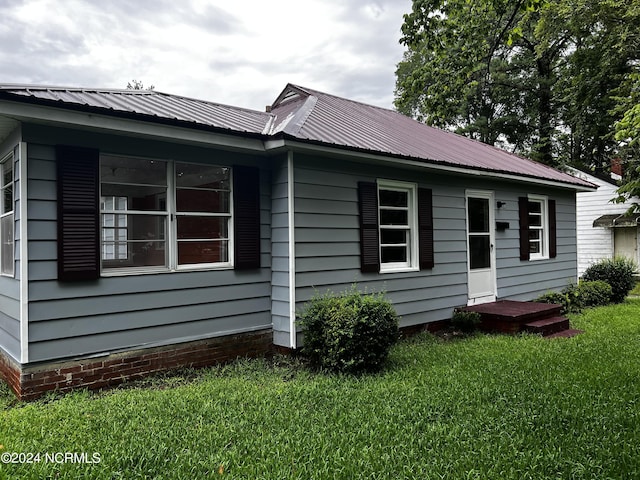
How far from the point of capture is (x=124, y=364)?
4.57 meters

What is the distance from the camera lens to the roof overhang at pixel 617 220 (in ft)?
47.3

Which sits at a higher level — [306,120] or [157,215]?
[306,120]

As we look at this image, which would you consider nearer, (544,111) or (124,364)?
(124,364)

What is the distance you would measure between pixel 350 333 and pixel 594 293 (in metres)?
7.95

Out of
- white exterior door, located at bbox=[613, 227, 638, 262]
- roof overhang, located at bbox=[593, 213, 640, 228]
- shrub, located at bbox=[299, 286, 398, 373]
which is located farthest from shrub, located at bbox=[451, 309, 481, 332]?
white exterior door, located at bbox=[613, 227, 638, 262]

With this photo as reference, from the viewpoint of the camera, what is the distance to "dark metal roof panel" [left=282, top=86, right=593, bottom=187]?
6090mm

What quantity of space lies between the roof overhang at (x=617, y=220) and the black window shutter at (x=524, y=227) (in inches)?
297

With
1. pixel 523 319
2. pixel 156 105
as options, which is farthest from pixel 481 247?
pixel 156 105

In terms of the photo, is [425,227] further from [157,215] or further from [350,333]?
[157,215]

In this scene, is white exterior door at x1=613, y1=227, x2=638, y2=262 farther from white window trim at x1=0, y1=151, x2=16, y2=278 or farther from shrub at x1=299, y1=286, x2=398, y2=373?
white window trim at x1=0, y1=151, x2=16, y2=278

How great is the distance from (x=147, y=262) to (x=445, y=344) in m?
4.22

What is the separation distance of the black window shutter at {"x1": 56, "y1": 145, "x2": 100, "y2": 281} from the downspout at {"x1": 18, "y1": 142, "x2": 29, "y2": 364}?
0.27 meters

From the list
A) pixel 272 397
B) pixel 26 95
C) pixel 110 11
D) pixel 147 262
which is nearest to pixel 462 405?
pixel 272 397

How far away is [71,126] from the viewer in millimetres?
4191
